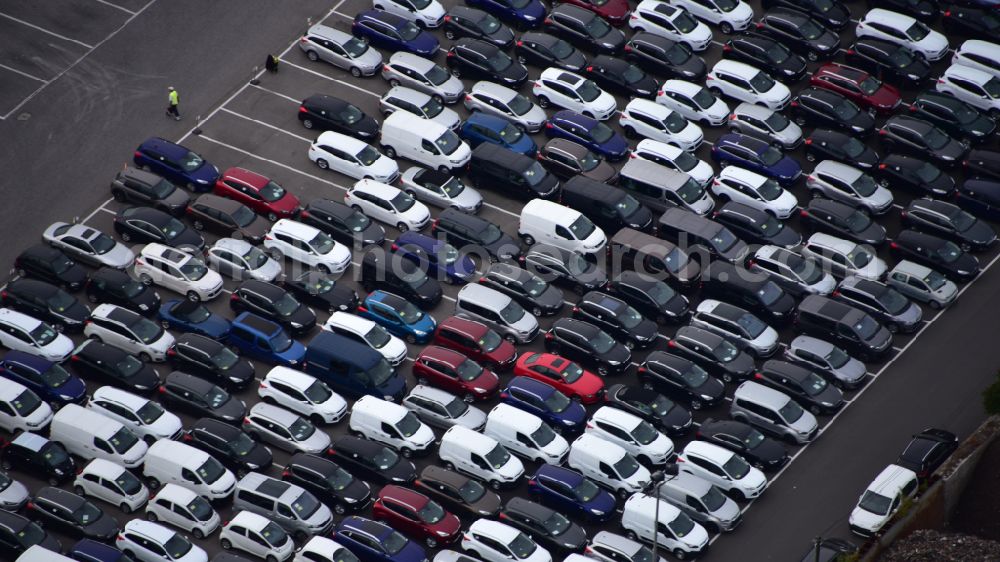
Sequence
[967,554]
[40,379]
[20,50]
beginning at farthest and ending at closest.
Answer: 1. [20,50]
2. [40,379]
3. [967,554]

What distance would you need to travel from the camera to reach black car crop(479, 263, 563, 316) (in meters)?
71.4

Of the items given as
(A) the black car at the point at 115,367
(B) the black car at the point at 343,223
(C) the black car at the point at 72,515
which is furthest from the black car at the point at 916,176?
(C) the black car at the point at 72,515

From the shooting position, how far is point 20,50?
82750mm

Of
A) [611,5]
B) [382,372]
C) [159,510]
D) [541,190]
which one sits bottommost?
[159,510]

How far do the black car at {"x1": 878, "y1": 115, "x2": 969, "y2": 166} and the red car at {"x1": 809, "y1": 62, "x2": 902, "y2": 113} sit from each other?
6.05 feet

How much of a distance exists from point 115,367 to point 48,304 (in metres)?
4.75

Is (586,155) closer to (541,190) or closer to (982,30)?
(541,190)

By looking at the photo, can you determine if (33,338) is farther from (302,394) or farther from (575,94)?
(575,94)

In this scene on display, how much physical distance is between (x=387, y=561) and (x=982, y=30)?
41370 millimetres

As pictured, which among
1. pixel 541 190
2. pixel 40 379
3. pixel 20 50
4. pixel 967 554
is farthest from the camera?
pixel 20 50

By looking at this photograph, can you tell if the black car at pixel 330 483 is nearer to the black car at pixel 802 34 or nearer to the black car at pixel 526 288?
the black car at pixel 526 288

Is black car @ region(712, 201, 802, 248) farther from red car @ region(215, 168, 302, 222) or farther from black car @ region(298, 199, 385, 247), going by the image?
red car @ region(215, 168, 302, 222)

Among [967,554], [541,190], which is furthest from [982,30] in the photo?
[967,554]

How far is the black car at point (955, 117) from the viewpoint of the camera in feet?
259
